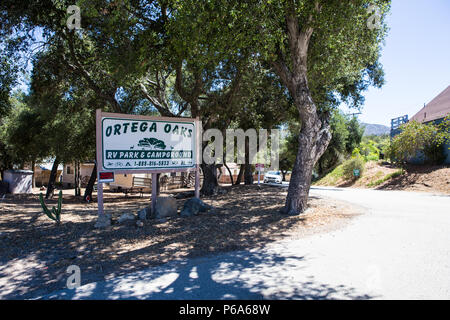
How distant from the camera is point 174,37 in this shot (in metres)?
8.41

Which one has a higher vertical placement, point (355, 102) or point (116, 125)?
point (355, 102)

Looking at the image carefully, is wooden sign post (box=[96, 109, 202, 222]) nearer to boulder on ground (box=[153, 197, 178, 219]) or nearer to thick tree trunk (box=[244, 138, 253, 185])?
boulder on ground (box=[153, 197, 178, 219])

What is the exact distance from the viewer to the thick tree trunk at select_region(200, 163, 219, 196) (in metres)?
14.0

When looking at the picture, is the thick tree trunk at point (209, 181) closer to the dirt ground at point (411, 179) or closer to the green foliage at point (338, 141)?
the dirt ground at point (411, 179)

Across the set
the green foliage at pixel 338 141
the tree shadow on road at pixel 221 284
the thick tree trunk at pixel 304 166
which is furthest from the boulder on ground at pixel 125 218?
the green foliage at pixel 338 141

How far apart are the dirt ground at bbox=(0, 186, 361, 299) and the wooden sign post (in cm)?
118

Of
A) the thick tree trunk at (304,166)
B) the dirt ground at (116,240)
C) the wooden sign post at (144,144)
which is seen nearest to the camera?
the dirt ground at (116,240)

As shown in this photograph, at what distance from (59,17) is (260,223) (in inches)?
352

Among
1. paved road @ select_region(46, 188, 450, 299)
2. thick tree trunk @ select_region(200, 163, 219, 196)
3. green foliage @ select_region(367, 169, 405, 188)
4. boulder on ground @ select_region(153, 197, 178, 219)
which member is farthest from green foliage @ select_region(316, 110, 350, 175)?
paved road @ select_region(46, 188, 450, 299)

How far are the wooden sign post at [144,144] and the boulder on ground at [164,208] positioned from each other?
18 centimetres

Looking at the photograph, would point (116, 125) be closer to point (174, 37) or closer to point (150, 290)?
point (174, 37)

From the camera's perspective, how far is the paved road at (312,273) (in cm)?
368

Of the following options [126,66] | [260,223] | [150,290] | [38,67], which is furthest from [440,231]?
[38,67]

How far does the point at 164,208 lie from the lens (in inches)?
328
